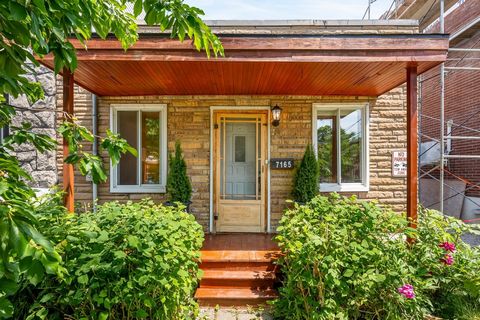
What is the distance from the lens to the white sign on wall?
191 inches

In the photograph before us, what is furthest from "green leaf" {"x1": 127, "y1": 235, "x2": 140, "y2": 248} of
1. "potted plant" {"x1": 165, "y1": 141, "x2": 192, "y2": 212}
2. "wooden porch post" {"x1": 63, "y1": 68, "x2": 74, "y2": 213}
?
"potted plant" {"x1": 165, "y1": 141, "x2": 192, "y2": 212}

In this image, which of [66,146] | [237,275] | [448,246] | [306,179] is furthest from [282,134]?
[66,146]

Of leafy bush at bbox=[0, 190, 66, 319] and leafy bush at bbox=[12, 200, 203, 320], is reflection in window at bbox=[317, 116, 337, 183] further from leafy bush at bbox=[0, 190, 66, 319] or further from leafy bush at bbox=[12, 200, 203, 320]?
leafy bush at bbox=[0, 190, 66, 319]

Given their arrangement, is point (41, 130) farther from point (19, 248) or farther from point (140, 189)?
point (19, 248)

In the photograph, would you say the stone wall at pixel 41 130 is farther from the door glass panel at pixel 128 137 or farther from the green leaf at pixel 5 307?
the green leaf at pixel 5 307

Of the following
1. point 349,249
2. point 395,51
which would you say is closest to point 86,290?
point 349,249

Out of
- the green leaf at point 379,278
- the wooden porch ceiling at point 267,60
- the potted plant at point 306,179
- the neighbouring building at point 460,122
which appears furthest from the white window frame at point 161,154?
the neighbouring building at point 460,122

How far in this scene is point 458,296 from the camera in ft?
9.36

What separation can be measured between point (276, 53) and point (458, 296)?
3137mm

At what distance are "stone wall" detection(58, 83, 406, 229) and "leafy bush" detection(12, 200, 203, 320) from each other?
2369 mm

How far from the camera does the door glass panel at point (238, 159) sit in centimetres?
498

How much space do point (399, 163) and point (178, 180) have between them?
3726mm

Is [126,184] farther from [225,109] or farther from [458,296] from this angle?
[458,296]

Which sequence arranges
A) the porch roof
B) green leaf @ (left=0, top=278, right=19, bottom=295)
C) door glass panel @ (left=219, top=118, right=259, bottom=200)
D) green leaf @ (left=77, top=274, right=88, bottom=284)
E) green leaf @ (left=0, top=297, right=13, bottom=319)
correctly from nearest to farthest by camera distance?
green leaf @ (left=0, top=278, right=19, bottom=295), green leaf @ (left=0, top=297, right=13, bottom=319), green leaf @ (left=77, top=274, right=88, bottom=284), the porch roof, door glass panel @ (left=219, top=118, right=259, bottom=200)
